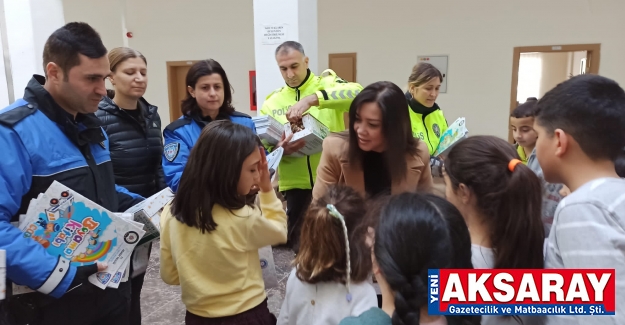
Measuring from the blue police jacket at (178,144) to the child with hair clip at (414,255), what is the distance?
1300 millimetres

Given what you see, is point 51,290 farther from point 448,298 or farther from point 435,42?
point 435,42

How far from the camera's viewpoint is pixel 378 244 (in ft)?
3.21

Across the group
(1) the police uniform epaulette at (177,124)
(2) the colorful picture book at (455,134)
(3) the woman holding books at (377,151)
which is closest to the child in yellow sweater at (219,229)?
(3) the woman holding books at (377,151)

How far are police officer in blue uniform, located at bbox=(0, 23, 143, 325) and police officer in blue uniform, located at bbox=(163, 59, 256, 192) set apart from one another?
1.93ft

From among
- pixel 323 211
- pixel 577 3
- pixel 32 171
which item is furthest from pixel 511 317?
pixel 577 3

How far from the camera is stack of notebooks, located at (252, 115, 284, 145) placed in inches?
93.4

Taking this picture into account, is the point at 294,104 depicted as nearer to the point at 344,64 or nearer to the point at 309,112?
the point at 309,112

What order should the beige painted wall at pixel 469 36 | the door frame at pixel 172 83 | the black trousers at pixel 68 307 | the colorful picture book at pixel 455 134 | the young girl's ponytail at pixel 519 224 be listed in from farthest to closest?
the door frame at pixel 172 83 < the beige painted wall at pixel 469 36 < the colorful picture book at pixel 455 134 < the black trousers at pixel 68 307 < the young girl's ponytail at pixel 519 224

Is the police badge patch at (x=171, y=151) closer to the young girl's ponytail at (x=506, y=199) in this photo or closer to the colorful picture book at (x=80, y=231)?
the colorful picture book at (x=80, y=231)

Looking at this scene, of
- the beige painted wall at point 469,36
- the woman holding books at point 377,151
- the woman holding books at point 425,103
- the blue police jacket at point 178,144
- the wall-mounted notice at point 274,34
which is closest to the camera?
the woman holding books at point 377,151

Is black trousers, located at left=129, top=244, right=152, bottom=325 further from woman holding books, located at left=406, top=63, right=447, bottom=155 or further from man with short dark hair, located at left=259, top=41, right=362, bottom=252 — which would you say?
woman holding books, located at left=406, top=63, right=447, bottom=155

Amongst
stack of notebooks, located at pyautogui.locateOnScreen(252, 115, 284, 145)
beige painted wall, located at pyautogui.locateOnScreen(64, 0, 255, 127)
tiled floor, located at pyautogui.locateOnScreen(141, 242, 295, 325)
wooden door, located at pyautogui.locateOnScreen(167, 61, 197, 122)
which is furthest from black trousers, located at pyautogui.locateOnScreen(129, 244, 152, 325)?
wooden door, located at pyautogui.locateOnScreen(167, 61, 197, 122)

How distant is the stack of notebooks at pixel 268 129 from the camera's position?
7.79 ft

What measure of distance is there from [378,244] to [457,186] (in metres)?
0.46
